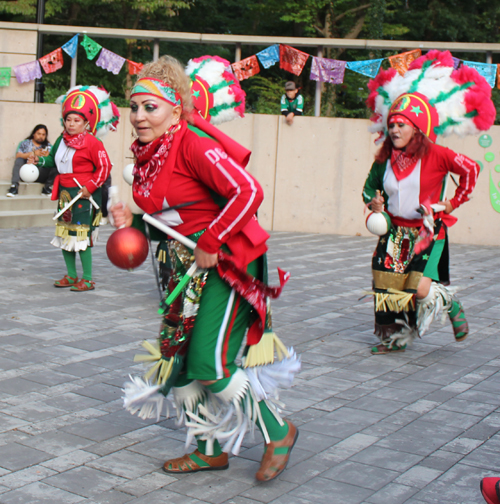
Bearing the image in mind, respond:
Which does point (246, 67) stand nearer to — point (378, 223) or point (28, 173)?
point (28, 173)

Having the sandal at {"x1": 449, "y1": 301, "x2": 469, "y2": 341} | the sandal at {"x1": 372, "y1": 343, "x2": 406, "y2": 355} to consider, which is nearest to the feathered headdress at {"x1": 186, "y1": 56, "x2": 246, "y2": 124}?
the sandal at {"x1": 372, "y1": 343, "x2": 406, "y2": 355}

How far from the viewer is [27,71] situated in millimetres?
14461

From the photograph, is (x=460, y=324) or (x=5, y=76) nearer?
(x=460, y=324)

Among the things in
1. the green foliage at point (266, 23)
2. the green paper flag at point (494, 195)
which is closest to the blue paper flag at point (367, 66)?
the green paper flag at point (494, 195)

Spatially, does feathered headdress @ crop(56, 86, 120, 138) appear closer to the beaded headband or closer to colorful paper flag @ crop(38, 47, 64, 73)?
the beaded headband

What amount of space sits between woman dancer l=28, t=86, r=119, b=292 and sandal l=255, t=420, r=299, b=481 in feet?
15.1

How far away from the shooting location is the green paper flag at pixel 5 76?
14555mm

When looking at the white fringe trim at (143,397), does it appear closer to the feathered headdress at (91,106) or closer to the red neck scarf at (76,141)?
the red neck scarf at (76,141)

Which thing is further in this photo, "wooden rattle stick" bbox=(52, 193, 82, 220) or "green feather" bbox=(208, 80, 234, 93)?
"wooden rattle stick" bbox=(52, 193, 82, 220)

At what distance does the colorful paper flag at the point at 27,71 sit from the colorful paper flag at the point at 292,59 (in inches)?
195

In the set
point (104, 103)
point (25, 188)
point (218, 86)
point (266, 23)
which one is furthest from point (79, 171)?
point (266, 23)

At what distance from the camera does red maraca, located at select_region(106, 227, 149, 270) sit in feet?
10.6

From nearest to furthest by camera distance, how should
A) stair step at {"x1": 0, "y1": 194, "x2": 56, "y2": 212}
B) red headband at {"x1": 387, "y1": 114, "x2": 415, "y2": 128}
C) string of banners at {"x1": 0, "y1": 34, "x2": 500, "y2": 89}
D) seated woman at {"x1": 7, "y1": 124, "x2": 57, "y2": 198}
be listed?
red headband at {"x1": 387, "y1": 114, "x2": 415, "y2": 128} < stair step at {"x1": 0, "y1": 194, "x2": 56, "y2": 212} < seated woman at {"x1": 7, "y1": 124, "x2": 57, "y2": 198} < string of banners at {"x1": 0, "y1": 34, "x2": 500, "y2": 89}

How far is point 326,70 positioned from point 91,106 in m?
7.28
